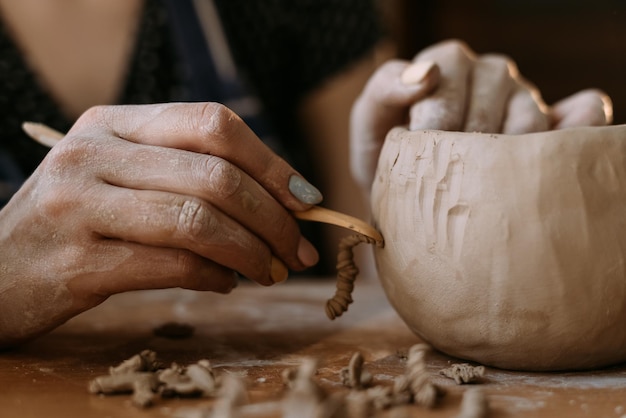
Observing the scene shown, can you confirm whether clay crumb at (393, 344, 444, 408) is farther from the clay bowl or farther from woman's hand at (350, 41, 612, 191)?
woman's hand at (350, 41, 612, 191)

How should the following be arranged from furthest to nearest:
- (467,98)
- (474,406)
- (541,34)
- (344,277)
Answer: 1. (541,34)
2. (467,98)
3. (344,277)
4. (474,406)

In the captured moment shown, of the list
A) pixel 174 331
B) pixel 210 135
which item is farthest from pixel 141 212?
pixel 174 331

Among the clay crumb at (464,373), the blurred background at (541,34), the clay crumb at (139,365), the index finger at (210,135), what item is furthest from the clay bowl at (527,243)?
the blurred background at (541,34)

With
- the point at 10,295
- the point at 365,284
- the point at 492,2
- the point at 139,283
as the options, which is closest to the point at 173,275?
the point at 139,283

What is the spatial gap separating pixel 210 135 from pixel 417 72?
27 cm

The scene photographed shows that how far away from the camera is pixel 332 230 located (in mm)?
1611

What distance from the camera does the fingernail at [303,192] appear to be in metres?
0.70

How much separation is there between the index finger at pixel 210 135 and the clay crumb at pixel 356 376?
17 cm

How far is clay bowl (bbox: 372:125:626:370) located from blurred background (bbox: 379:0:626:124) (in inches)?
60.7

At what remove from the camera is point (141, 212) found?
65 centimetres

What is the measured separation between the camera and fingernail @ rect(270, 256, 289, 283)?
0.73 meters

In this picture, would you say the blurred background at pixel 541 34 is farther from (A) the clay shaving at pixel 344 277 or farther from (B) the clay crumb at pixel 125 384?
(B) the clay crumb at pixel 125 384

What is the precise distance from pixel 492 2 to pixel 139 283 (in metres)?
1.79

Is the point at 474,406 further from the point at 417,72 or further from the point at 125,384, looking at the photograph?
the point at 417,72
